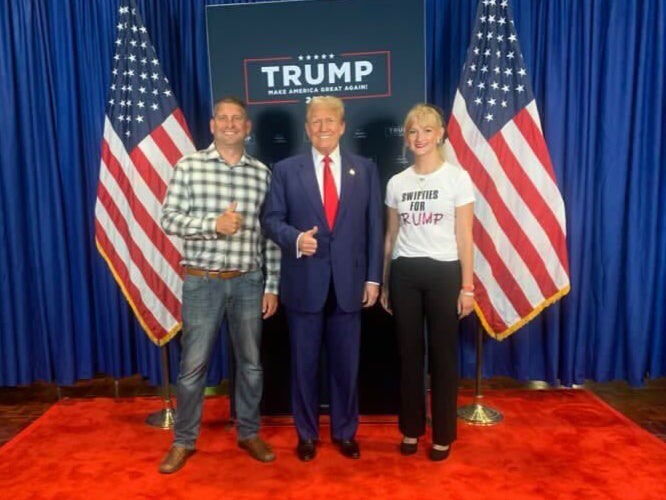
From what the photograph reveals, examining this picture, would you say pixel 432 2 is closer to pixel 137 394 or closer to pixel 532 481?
pixel 532 481

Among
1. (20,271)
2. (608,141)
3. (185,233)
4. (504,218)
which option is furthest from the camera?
(20,271)

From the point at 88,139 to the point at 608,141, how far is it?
10.4 feet

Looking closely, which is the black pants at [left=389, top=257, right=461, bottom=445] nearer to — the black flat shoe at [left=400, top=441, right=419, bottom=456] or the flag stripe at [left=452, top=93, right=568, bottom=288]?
the black flat shoe at [left=400, top=441, right=419, bottom=456]

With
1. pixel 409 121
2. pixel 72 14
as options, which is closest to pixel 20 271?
pixel 72 14

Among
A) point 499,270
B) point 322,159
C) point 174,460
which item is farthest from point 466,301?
point 174,460

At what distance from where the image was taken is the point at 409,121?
225 centimetres

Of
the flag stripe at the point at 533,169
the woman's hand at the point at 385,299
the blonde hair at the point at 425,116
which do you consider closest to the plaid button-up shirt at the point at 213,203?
the woman's hand at the point at 385,299

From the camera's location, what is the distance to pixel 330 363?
7.89 feet

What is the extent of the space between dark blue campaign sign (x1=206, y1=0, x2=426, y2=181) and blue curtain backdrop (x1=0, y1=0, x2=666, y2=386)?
0.49 m

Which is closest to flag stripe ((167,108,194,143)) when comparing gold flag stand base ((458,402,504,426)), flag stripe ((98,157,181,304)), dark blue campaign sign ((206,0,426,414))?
dark blue campaign sign ((206,0,426,414))

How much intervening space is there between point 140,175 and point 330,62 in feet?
3.94

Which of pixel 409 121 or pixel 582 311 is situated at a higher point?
pixel 409 121

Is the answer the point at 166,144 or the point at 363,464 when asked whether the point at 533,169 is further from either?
the point at 166,144

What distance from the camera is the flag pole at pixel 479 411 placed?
9.29ft
